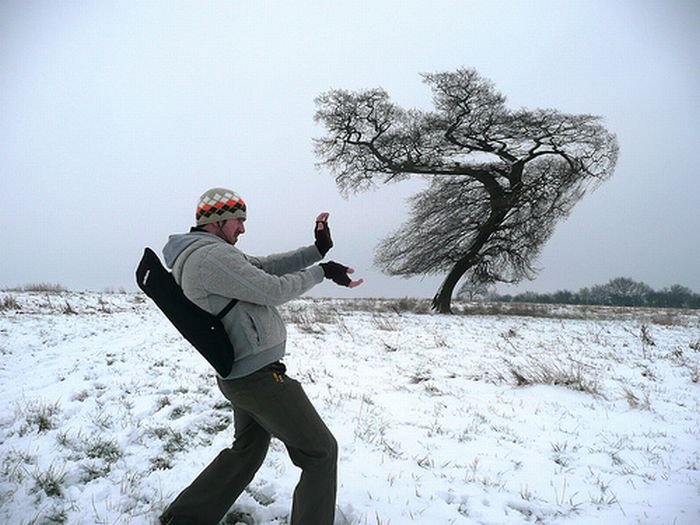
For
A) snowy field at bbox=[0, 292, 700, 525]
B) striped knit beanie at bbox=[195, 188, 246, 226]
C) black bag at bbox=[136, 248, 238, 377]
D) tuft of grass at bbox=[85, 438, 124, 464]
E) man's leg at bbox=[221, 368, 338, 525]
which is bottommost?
tuft of grass at bbox=[85, 438, 124, 464]

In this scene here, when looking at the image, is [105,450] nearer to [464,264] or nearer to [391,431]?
[391,431]

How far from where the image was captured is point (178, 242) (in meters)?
2.07

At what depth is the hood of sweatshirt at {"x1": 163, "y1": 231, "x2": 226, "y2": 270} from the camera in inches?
80.7

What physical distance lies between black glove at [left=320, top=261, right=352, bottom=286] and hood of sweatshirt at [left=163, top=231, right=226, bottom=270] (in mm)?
634

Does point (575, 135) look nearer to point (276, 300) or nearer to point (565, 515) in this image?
point (565, 515)

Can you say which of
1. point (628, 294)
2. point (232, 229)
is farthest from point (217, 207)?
point (628, 294)

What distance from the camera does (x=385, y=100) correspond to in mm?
14727

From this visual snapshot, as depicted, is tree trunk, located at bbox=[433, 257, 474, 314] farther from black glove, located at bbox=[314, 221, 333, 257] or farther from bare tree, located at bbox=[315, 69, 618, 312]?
black glove, located at bbox=[314, 221, 333, 257]

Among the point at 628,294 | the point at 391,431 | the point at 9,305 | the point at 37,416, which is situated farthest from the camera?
the point at 628,294

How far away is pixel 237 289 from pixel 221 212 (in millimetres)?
540

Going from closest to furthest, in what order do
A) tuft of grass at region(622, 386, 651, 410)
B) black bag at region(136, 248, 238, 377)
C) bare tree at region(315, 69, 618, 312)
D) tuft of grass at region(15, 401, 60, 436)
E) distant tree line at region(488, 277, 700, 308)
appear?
black bag at region(136, 248, 238, 377) < tuft of grass at region(15, 401, 60, 436) < tuft of grass at region(622, 386, 651, 410) < bare tree at region(315, 69, 618, 312) < distant tree line at region(488, 277, 700, 308)

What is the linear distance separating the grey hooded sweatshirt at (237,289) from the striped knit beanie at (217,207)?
13cm

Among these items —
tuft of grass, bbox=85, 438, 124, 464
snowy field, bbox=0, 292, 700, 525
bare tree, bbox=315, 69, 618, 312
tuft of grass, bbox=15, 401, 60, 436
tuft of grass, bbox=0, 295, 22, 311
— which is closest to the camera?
snowy field, bbox=0, 292, 700, 525

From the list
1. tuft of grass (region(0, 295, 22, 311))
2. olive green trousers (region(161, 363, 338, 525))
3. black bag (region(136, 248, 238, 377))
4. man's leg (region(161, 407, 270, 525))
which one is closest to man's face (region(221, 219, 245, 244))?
black bag (region(136, 248, 238, 377))
